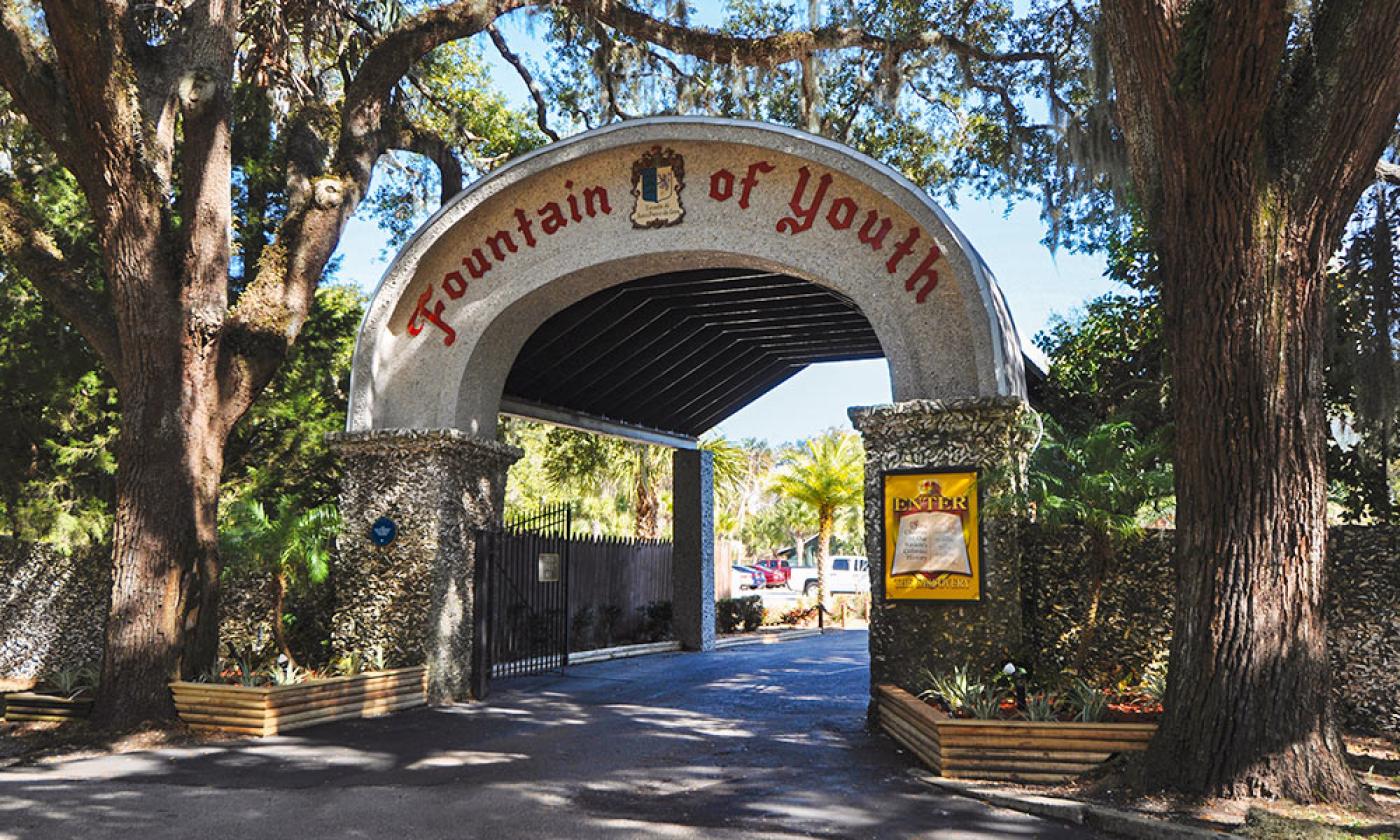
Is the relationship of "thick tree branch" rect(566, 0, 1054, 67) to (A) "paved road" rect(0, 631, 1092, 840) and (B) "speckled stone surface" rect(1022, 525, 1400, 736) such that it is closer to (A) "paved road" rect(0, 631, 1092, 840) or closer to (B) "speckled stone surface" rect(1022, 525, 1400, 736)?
(B) "speckled stone surface" rect(1022, 525, 1400, 736)

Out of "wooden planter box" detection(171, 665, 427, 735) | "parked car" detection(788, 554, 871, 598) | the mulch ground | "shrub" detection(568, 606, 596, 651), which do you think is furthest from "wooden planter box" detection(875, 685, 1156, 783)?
"parked car" detection(788, 554, 871, 598)

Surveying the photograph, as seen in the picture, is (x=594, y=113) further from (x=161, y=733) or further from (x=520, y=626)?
(x=161, y=733)

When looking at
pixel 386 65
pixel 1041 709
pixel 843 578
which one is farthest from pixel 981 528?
pixel 843 578

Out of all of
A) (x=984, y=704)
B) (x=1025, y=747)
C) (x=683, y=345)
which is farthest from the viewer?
(x=683, y=345)

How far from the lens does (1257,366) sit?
673 centimetres

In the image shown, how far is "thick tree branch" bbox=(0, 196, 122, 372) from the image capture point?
1058cm

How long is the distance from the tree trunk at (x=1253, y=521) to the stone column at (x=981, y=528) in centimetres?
228

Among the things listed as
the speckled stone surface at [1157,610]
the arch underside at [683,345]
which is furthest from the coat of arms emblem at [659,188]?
the speckled stone surface at [1157,610]

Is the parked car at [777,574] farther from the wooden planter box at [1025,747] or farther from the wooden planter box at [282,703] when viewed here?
the wooden planter box at [1025,747]

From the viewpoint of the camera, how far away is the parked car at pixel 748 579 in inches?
1765

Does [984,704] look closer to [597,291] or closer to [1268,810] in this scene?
[1268,810]

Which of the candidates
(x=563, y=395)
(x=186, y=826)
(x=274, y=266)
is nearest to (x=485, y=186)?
(x=274, y=266)

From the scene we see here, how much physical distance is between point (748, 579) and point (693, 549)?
1192 inches

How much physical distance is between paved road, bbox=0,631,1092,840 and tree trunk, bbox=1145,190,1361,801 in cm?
126
